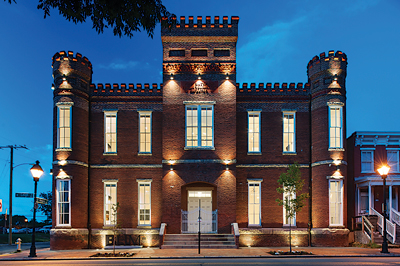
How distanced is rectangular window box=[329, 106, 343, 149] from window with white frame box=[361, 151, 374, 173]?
413 centimetres

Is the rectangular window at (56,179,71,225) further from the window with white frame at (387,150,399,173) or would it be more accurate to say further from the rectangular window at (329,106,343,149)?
the window with white frame at (387,150,399,173)

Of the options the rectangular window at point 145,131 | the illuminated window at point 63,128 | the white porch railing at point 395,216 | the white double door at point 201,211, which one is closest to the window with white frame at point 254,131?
the white double door at point 201,211

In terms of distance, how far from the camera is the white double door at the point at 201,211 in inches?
1010

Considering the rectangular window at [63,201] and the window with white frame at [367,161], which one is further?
the window with white frame at [367,161]

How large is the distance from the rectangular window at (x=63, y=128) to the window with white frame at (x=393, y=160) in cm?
2243

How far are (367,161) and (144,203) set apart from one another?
53.0 feet

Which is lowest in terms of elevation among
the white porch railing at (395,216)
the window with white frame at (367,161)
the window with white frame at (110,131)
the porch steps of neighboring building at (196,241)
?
the porch steps of neighboring building at (196,241)

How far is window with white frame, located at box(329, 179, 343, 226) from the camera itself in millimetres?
25344

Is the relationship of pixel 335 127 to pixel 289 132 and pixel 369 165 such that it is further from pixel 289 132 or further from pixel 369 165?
pixel 369 165

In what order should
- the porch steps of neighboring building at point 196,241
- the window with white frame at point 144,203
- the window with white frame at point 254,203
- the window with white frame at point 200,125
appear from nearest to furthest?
the porch steps of neighboring building at point 196,241 → the window with white frame at point 200,125 → the window with white frame at point 254,203 → the window with white frame at point 144,203

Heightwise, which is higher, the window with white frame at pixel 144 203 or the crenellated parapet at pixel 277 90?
the crenellated parapet at pixel 277 90

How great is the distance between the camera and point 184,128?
2622cm

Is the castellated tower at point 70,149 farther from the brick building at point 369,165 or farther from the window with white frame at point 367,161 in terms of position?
the window with white frame at point 367,161

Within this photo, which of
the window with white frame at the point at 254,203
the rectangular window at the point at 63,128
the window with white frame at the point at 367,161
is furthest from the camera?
the window with white frame at the point at 367,161
